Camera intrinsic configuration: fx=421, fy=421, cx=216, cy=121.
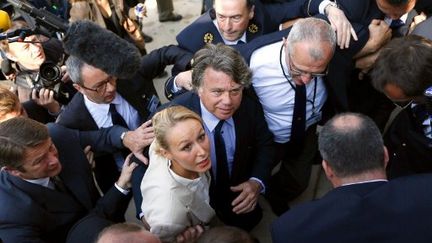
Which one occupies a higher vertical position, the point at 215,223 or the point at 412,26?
the point at 412,26

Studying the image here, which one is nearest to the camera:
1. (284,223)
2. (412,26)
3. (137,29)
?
(284,223)

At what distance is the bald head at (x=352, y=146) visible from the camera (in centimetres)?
183

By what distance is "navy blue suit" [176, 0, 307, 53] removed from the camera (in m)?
3.11

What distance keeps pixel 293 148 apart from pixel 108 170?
53.8 inches

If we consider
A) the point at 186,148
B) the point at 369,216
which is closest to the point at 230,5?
the point at 186,148

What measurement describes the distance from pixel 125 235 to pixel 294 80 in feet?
4.80

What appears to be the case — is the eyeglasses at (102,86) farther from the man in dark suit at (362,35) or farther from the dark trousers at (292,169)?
the man in dark suit at (362,35)

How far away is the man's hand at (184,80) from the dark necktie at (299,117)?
2.28 feet

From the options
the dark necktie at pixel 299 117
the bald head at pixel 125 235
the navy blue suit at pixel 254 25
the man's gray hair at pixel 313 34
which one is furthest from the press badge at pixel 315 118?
the bald head at pixel 125 235

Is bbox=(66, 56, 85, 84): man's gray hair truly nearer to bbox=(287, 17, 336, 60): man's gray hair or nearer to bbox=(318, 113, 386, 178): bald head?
bbox=(287, 17, 336, 60): man's gray hair

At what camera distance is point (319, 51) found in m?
2.38

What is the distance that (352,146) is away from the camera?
73.8 inches

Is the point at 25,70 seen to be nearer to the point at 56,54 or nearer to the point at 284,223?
the point at 56,54

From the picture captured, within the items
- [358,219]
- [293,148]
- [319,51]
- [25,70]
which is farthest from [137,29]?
[358,219]
